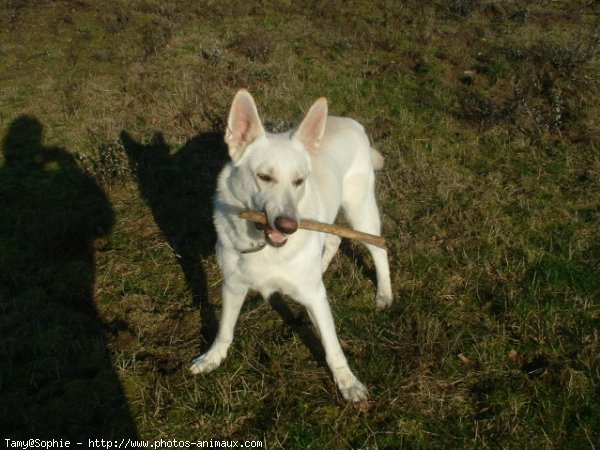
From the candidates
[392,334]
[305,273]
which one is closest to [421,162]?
[392,334]

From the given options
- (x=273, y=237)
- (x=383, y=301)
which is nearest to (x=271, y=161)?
(x=273, y=237)

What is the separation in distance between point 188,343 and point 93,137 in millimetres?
3466

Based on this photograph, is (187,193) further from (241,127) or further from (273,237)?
(273,237)

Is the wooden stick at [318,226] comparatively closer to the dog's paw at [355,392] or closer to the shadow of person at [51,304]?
the dog's paw at [355,392]

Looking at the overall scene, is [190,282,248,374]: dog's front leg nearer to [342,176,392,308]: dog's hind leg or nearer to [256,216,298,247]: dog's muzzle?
[256,216,298,247]: dog's muzzle

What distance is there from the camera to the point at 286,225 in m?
2.78

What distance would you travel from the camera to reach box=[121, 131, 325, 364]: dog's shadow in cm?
403

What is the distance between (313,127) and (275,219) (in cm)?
92

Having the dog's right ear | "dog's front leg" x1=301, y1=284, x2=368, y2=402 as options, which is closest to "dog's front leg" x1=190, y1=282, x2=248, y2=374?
"dog's front leg" x1=301, y1=284, x2=368, y2=402

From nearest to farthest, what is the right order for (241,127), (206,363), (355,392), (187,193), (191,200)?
(355,392), (241,127), (206,363), (191,200), (187,193)

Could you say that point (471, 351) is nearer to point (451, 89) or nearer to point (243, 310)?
point (243, 310)

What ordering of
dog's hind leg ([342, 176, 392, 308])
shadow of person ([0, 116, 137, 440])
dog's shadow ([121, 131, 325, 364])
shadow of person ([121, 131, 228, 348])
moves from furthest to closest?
shadow of person ([121, 131, 228, 348]), dog's hind leg ([342, 176, 392, 308]), dog's shadow ([121, 131, 325, 364]), shadow of person ([0, 116, 137, 440])

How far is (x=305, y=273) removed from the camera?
125 inches

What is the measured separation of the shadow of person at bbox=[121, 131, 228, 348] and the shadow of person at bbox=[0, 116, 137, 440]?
566mm
